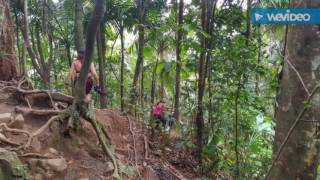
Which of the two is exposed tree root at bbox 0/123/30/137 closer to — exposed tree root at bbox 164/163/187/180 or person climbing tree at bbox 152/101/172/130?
exposed tree root at bbox 164/163/187/180

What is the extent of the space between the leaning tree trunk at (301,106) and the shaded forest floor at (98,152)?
286 cm

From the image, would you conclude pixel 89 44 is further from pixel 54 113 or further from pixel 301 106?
pixel 301 106

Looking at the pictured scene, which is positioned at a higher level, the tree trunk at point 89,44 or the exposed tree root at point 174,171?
the tree trunk at point 89,44

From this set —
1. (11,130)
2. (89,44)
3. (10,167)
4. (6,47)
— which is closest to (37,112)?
(11,130)

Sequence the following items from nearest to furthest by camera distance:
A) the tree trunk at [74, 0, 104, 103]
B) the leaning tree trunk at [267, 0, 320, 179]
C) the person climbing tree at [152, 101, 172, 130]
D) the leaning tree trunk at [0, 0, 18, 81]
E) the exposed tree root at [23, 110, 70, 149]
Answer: the leaning tree trunk at [267, 0, 320, 179], the exposed tree root at [23, 110, 70, 149], the tree trunk at [74, 0, 104, 103], the leaning tree trunk at [0, 0, 18, 81], the person climbing tree at [152, 101, 172, 130]

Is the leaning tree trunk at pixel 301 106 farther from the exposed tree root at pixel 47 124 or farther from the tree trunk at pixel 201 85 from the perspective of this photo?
the tree trunk at pixel 201 85

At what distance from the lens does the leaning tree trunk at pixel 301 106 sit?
285 centimetres

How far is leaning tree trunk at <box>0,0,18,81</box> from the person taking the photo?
6805 mm

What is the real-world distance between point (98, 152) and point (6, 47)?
8.93 feet

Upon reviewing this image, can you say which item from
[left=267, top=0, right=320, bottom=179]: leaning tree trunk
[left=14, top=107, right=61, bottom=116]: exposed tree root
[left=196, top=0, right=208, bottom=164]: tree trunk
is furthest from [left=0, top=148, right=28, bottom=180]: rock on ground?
[left=196, top=0, right=208, bottom=164]: tree trunk

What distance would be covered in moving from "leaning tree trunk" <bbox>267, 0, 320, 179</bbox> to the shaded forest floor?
9.39 ft

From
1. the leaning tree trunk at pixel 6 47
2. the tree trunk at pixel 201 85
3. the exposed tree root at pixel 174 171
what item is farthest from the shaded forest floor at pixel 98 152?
the leaning tree trunk at pixel 6 47

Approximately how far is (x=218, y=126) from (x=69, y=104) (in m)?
2.35

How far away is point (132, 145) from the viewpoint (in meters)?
6.39
